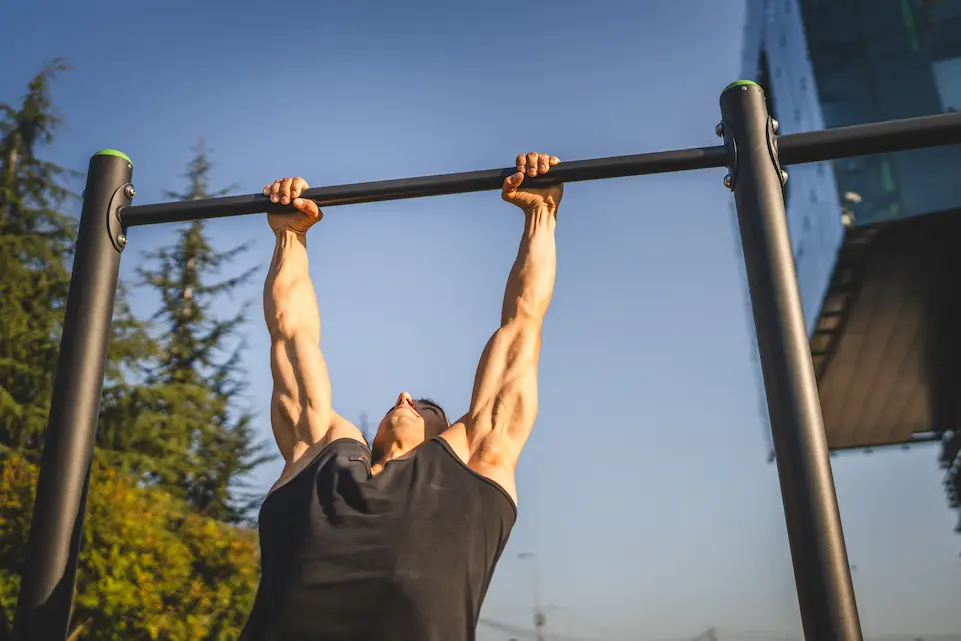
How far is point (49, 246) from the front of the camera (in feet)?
49.1

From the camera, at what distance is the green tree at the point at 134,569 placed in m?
10.8

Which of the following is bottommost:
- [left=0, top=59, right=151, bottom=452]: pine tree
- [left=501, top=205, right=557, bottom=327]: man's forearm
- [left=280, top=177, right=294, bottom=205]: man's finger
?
[left=501, top=205, right=557, bottom=327]: man's forearm

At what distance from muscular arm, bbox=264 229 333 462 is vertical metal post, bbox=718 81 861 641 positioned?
1.50 metres

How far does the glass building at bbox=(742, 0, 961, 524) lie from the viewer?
44.8ft

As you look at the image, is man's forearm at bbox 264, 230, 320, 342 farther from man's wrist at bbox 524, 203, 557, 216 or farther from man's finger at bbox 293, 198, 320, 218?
man's wrist at bbox 524, 203, 557, 216

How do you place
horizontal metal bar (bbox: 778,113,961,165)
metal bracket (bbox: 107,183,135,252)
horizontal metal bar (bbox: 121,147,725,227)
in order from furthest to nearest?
metal bracket (bbox: 107,183,135,252) → horizontal metal bar (bbox: 121,147,725,227) → horizontal metal bar (bbox: 778,113,961,165)

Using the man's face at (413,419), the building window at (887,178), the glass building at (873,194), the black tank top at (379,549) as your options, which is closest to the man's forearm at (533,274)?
the man's face at (413,419)

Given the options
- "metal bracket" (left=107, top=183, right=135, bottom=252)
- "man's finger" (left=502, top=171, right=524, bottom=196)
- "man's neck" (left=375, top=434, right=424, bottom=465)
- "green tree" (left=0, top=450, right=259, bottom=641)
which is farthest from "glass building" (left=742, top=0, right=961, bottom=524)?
"metal bracket" (left=107, top=183, right=135, bottom=252)

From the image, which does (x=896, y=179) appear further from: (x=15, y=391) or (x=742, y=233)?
(x=15, y=391)

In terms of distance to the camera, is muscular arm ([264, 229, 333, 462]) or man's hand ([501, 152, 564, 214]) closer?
man's hand ([501, 152, 564, 214])

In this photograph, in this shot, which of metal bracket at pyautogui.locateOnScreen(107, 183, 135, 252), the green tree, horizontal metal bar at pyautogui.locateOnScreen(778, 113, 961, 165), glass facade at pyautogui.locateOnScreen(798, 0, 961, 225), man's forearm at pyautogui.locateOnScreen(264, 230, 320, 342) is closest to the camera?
horizontal metal bar at pyautogui.locateOnScreen(778, 113, 961, 165)

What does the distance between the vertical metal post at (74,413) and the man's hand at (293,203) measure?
0.52 metres

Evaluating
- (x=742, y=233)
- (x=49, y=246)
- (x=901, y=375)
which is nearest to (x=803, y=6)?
(x=901, y=375)

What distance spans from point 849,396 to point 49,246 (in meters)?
15.5
